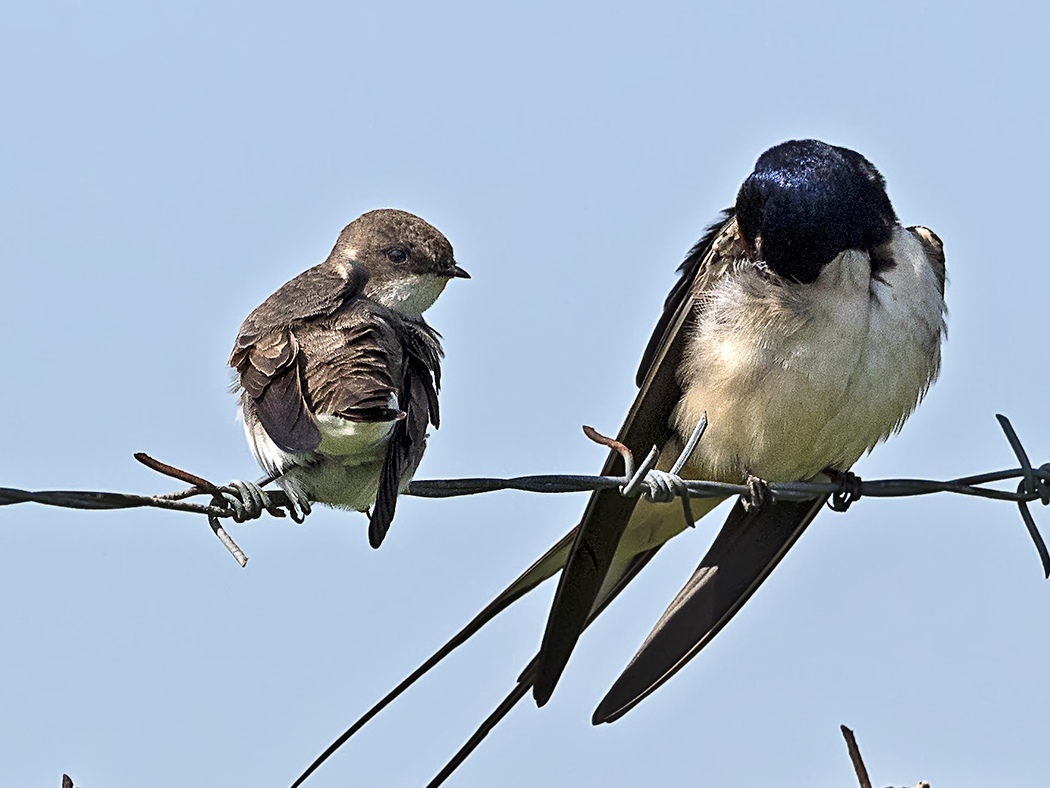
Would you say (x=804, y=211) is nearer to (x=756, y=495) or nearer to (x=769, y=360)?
(x=769, y=360)

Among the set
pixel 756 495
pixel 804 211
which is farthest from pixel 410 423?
pixel 804 211

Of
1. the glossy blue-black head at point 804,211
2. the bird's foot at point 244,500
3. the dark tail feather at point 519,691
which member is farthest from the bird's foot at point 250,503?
the glossy blue-black head at point 804,211

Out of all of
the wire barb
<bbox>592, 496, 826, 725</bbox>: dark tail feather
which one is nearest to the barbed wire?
the wire barb

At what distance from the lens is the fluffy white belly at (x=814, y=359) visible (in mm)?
4863

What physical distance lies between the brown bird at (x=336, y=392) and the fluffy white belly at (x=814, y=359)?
921 millimetres

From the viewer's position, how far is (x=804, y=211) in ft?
15.7

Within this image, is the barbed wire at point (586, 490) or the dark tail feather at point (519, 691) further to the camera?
the dark tail feather at point (519, 691)

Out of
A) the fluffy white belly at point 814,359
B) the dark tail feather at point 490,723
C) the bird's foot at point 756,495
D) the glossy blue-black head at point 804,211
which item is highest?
the glossy blue-black head at point 804,211

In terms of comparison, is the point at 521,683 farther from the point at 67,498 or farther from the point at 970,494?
the point at 67,498

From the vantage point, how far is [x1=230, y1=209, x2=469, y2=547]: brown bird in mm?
A: 3801

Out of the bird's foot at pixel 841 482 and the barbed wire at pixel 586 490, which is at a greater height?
the bird's foot at pixel 841 482

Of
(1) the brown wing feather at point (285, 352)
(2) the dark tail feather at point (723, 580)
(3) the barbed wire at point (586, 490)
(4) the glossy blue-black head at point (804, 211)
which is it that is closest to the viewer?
(3) the barbed wire at point (586, 490)

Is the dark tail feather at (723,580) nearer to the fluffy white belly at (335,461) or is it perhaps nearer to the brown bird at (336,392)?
the brown bird at (336,392)

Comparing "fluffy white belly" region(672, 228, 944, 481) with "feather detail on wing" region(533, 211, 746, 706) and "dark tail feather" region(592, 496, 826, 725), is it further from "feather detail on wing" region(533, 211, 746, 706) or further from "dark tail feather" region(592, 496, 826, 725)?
"dark tail feather" region(592, 496, 826, 725)
